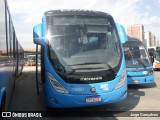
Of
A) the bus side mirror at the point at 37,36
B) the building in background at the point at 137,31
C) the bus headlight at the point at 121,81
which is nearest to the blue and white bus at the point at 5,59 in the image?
the bus side mirror at the point at 37,36

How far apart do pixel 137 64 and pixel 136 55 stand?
2.12 feet

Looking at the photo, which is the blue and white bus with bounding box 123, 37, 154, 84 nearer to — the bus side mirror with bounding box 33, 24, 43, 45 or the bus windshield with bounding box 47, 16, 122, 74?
the bus windshield with bounding box 47, 16, 122, 74

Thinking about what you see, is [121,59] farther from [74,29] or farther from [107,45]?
[74,29]

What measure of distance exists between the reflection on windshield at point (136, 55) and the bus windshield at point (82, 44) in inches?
180

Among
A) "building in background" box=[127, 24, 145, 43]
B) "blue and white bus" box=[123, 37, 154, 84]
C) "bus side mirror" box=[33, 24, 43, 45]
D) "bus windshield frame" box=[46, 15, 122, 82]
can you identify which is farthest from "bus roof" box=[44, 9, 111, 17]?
"building in background" box=[127, 24, 145, 43]

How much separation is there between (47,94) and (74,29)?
1.87 m

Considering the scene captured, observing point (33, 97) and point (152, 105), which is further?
point (33, 97)

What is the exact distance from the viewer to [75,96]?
21.0ft

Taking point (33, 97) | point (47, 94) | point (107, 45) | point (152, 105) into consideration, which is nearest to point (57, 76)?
point (47, 94)

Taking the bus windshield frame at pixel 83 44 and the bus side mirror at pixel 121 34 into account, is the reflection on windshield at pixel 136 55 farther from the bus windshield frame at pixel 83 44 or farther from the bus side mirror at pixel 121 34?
the bus windshield frame at pixel 83 44

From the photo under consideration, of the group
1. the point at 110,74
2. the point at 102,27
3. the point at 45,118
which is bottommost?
the point at 45,118

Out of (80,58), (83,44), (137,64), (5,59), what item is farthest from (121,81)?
(137,64)

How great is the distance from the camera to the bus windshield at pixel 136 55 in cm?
1177

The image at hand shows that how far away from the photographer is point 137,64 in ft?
38.5
